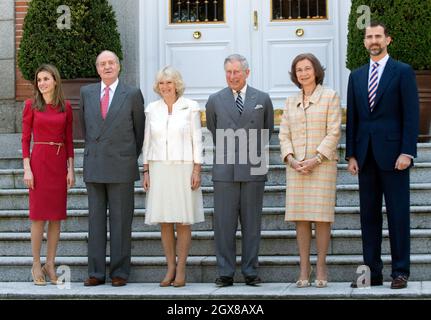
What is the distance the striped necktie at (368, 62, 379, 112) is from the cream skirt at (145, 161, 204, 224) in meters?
1.48

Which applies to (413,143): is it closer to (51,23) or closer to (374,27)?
(374,27)

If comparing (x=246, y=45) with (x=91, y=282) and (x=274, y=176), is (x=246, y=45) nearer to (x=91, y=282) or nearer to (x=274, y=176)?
(x=274, y=176)

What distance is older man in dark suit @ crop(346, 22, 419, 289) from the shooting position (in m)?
7.16

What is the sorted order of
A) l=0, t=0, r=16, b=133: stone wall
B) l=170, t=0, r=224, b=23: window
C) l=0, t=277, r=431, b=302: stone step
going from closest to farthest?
1. l=0, t=277, r=431, b=302: stone step
2. l=0, t=0, r=16, b=133: stone wall
3. l=170, t=0, r=224, b=23: window

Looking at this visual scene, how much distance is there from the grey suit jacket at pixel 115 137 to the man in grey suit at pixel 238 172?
653 millimetres

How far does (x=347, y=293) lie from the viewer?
22.8 feet

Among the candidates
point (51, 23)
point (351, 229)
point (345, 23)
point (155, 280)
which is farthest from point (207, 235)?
point (345, 23)

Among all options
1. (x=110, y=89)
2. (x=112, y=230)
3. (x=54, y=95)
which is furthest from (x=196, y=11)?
(x=112, y=230)

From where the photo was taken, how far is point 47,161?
7.91m

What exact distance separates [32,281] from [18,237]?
0.51 meters

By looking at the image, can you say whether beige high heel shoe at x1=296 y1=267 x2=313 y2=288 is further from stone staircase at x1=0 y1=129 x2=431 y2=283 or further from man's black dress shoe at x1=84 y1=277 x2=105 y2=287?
man's black dress shoe at x1=84 y1=277 x2=105 y2=287

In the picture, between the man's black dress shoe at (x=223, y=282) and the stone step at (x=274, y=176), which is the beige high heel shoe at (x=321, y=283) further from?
the stone step at (x=274, y=176)
